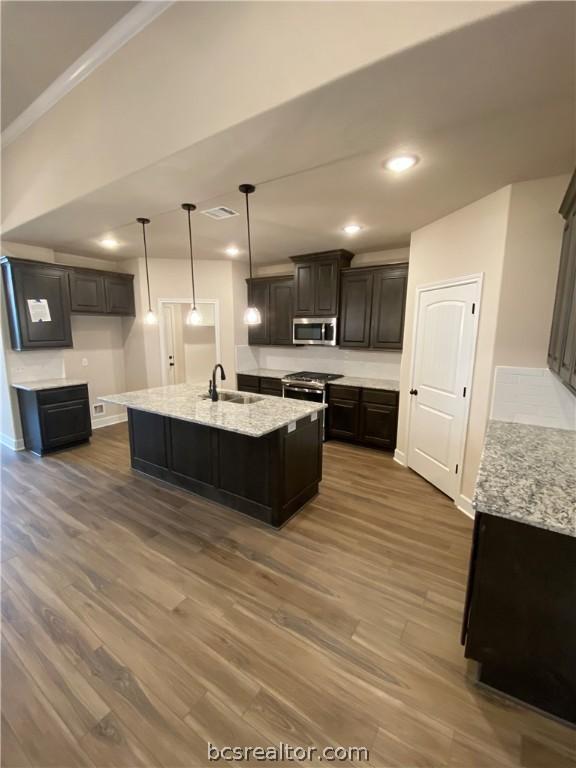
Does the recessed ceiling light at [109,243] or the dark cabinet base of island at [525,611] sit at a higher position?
the recessed ceiling light at [109,243]

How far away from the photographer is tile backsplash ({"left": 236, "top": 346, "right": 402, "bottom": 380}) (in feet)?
15.9

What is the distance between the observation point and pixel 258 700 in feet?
4.86

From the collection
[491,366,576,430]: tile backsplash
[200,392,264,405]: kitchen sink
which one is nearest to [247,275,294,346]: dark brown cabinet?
[200,392,264,405]: kitchen sink

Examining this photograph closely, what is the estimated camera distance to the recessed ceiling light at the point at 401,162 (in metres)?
2.08

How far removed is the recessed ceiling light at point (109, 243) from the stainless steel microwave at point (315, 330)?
268 centimetres

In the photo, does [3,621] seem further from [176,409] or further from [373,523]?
[373,523]

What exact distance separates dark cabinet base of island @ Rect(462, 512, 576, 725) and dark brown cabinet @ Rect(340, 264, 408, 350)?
3221 mm

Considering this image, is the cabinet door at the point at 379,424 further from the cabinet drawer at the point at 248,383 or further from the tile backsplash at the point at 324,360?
the cabinet drawer at the point at 248,383

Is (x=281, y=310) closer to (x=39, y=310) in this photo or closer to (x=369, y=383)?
(x=369, y=383)

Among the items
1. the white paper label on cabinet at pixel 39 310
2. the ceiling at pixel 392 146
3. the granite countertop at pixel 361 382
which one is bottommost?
the granite countertop at pixel 361 382

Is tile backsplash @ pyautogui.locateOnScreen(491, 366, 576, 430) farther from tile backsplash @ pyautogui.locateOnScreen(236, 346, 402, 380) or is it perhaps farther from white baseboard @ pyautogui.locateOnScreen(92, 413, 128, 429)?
white baseboard @ pyautogui.locateOnScreen(92, 413, 128, 429)

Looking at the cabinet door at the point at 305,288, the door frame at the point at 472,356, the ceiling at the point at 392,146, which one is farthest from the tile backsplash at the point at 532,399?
the cabinet door at the point at 305,288

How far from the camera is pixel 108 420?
5594 millimetres

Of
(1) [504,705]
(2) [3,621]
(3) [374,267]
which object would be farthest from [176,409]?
(3) [374,267]
